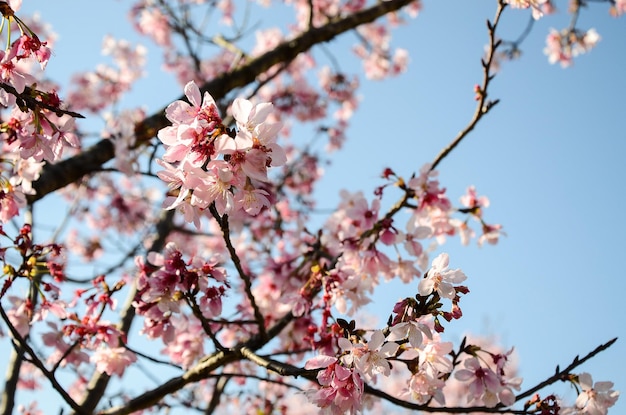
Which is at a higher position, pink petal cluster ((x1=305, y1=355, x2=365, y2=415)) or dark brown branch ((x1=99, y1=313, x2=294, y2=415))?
dark brown branch ((x1=99, y1=313, x2=294, y2=415))

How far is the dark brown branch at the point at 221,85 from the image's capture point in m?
2.84

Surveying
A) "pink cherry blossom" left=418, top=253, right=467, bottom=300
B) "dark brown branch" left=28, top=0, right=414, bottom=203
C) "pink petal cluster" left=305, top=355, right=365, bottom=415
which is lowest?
"pink petal cluster" left=305, top=355, right=365, bottom=415

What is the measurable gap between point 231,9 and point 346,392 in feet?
31.4

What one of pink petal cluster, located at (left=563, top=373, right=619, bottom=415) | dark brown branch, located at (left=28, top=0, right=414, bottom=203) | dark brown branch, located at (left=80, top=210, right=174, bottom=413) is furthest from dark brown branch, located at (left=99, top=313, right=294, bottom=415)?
pink petal cluster, located at (left=563, top=373, right=619, bottom=415)

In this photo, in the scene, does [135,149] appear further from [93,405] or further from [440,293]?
[440,293]

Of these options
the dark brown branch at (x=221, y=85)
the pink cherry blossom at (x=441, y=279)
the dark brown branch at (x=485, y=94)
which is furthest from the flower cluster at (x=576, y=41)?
the pink cherry blossom at (x=441, y=279)

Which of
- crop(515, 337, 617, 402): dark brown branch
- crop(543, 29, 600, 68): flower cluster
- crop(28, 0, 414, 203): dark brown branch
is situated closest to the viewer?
crop(515, 337, 617, 402): dark brown branch

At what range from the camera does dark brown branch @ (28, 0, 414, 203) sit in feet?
9.32

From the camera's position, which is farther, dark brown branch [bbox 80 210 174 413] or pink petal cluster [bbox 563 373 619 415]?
dark brown branch [bbox 80 210 174 413]

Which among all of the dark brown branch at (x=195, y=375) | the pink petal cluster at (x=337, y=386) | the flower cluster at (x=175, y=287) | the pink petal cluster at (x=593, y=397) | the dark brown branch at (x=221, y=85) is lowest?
the pink petal cluster at (x=593, y=397)

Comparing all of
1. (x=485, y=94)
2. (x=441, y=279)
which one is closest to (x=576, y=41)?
(x=485, y=94)

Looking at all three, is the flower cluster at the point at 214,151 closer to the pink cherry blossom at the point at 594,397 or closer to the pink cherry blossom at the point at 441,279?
the pink cherry blossom at the point at 441,279

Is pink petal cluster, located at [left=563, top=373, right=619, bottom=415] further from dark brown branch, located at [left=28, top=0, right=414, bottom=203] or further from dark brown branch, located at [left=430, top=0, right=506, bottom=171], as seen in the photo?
dark brown branch, located at [left=28, top=0, right=414, bottom=203]

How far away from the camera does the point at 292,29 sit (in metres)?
9.08
